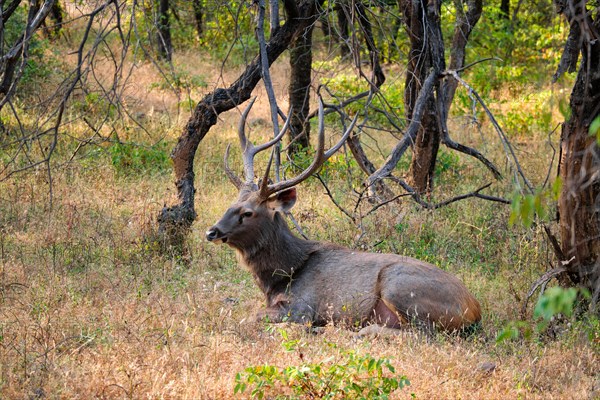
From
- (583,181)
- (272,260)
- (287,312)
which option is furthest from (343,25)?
(583,181)

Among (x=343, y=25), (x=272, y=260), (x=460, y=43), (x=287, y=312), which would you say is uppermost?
(x=343, y=25)

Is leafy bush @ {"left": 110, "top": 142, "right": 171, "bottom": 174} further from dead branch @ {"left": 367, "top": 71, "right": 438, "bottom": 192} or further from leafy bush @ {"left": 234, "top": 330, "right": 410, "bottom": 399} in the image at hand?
leafy bush @ {"left": 234, "top": 330, "right": 410, "bottom": 399}

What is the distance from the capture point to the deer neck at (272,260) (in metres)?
7.70

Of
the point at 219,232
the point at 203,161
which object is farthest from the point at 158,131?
the point at 219,232

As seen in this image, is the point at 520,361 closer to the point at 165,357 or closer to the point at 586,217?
the point at 586,217

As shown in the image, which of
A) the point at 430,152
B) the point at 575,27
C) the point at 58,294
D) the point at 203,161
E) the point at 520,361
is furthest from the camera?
the point at 203,161

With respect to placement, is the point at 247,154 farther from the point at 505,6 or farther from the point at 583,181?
the point at 505,6

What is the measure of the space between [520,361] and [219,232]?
2.84 m

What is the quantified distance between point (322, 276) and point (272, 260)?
50 cm

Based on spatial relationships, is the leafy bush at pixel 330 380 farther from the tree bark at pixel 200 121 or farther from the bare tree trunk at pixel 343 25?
the tree bark at pixel 200 121

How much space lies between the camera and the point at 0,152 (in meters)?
12.2

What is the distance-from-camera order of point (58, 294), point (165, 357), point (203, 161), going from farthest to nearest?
1. point (203, 161)
2. point (58, 294)
3. point (165, 357)

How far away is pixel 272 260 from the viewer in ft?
25.3

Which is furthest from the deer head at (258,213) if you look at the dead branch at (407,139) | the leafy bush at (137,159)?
the leafy bush at (137,159)
